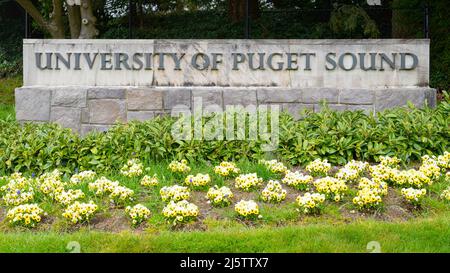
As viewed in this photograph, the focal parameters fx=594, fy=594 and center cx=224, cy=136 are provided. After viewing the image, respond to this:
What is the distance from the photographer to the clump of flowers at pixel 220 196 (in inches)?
176

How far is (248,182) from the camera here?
4742 millimetres

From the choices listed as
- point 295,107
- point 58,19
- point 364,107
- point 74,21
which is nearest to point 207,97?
point 295,107

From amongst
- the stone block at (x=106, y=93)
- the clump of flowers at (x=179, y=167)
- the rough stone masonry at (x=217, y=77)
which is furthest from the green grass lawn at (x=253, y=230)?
the stone block at (x=106, y=93)

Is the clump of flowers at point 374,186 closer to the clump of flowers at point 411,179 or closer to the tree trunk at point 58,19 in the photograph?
the clump of flowers at point 411,179

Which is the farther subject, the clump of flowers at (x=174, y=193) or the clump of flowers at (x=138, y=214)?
the clump of flowers at (x=174, y=193)

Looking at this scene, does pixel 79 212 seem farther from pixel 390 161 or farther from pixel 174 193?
pixel 390 161

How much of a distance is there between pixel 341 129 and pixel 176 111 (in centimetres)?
235

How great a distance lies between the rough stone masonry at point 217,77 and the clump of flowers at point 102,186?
268cm

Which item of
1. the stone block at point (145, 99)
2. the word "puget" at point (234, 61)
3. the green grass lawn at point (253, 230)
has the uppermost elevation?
the word "puget" at point (234, 61)

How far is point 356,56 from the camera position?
24.0 feet

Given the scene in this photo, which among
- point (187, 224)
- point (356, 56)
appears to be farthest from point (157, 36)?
point (187, 224)

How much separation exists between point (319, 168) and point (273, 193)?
0.74 metres

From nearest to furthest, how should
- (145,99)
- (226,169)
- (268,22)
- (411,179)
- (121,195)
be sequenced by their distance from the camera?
(121,195) → (411,179) → (226,169) → (145,99) → (268,22)

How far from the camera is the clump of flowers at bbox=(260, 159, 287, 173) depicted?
5109 mm
